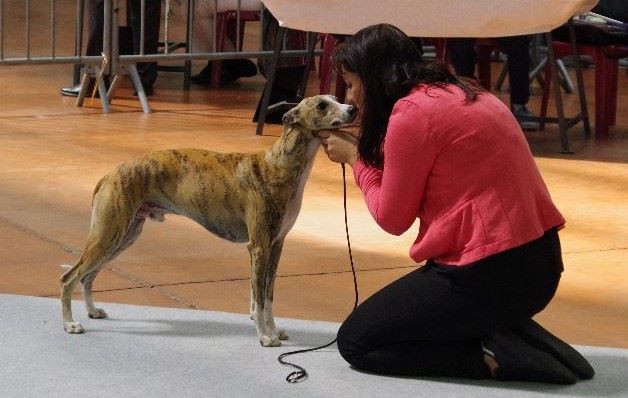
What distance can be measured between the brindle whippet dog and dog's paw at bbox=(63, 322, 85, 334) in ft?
0.21

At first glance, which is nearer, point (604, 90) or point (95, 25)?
A: point (604, 90)

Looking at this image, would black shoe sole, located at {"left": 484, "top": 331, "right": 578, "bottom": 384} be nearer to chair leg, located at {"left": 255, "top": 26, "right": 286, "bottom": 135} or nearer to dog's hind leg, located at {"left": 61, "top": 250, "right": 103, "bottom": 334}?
dog's hind leg, located at {"left": 61, "top": 250, "right": 103, "bottom": 334}

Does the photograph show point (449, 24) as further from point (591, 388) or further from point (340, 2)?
point (591, 388)

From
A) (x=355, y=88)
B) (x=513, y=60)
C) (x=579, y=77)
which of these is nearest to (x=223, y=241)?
(x=355, y=88)

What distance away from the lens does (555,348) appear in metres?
3.44

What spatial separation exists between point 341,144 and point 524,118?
443 centimetres

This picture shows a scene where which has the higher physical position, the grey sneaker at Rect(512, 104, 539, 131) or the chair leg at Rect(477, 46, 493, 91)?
the chair leg at Rect(477, 46, 493, 91)

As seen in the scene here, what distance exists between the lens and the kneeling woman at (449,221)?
3.33m

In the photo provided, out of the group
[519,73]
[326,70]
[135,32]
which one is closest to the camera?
[519,73]

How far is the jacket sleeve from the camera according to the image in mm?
3293

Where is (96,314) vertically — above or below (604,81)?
below

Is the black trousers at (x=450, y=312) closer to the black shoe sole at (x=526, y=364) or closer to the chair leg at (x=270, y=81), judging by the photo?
the black shoe sole at (x=526, y=364)

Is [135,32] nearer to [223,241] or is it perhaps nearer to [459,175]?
[223,241]

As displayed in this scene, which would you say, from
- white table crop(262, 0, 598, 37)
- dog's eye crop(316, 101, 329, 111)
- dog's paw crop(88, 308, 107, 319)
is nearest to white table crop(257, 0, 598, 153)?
white table crop(262, 0, 598, 37)
